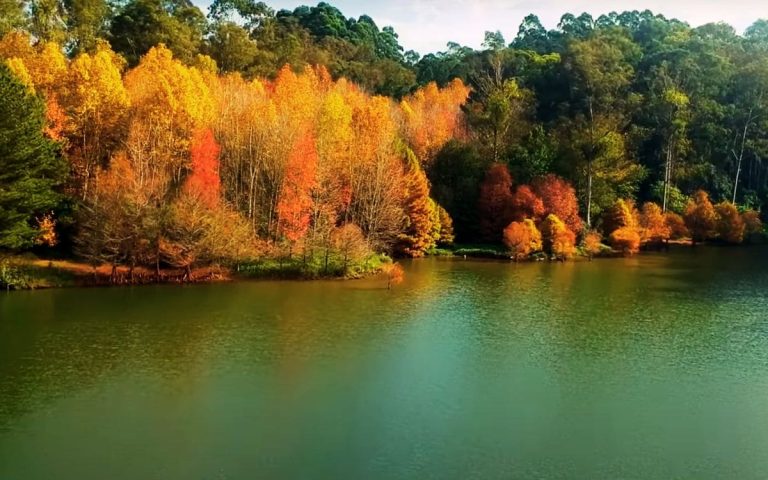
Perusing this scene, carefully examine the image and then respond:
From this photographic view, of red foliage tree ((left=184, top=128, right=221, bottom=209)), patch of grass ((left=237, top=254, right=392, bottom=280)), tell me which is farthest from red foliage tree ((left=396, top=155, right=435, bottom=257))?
red foliage tree ((left=184, top=128, right=221, bottom=209))

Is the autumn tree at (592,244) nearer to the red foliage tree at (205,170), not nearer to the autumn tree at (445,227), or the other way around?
the autumn tree at (445,227)

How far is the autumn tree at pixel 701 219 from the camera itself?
54.8 metres

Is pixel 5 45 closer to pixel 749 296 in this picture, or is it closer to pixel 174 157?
pixel 174 157

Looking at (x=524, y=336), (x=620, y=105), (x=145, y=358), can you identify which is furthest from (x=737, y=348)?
(x=620, y=105)

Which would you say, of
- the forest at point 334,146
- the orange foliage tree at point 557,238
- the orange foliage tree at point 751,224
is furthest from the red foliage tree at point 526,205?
the orange foliage tree at point 751,224

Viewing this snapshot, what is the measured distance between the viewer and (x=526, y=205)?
47.8 m

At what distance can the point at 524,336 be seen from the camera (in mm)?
25250

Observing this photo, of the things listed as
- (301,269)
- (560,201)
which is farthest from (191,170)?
(560,201)

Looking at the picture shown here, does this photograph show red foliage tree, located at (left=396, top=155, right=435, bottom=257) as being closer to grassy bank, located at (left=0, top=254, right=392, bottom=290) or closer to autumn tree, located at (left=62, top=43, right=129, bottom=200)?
grassy bank, located at (left=0, top=254, right=392, bottom=290)

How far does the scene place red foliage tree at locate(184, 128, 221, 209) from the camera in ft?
114

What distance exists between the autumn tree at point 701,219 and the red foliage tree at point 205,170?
126ft

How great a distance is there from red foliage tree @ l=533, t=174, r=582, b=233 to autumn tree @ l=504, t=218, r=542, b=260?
327cm

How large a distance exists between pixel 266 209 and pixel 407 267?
910 centimetres

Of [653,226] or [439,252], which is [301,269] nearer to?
[439,252]
